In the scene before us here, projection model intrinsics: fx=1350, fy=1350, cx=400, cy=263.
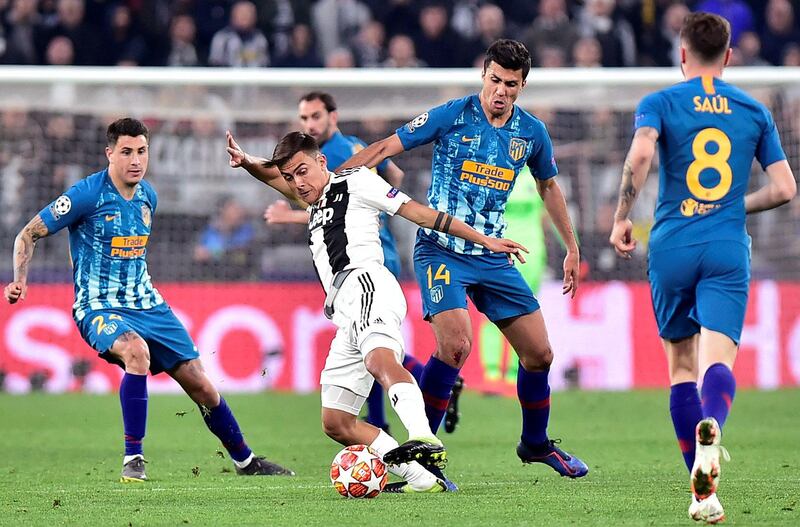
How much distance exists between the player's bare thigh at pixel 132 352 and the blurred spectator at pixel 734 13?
1093 cm

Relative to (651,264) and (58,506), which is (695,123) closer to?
(651,264)

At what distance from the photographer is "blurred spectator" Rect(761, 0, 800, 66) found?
652 inches

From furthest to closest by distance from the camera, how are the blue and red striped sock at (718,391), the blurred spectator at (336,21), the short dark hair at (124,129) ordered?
the blurred spectator at (336,21)
the short dark hair at (124,129)
the blue and red striped sock at (718,391)

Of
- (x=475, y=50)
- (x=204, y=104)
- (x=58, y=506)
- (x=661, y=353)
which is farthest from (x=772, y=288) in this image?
(x=58, y=506)

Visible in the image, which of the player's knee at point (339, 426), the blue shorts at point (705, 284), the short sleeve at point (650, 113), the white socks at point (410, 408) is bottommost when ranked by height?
the player's knee at point (339, 426)

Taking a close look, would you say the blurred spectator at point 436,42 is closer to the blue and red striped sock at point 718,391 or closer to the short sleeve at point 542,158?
the short sleeve at point 542,158

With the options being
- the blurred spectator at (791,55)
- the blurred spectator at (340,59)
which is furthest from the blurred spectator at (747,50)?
the blurred spectator at (340,59)

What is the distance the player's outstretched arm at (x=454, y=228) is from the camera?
6320mm

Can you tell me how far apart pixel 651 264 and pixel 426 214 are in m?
1.16

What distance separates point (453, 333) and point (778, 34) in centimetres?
1118

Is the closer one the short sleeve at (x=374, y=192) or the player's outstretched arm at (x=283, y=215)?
the short sleeve at (x=374, y=192)

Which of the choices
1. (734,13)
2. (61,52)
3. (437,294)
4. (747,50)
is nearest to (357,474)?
(437,294)

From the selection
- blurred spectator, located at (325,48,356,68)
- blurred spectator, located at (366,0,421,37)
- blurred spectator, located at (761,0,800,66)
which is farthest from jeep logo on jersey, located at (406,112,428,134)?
blurred spectator, located at (761,0,800,66)

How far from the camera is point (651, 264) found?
5.77 metres
